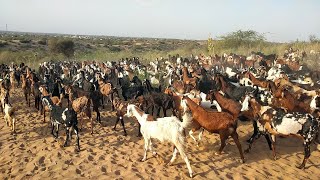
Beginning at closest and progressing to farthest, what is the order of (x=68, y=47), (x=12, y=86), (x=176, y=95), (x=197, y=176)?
(x=197, y=176)
(x=176, y=95)
(x=12, y=86)
(x=68, y=47)

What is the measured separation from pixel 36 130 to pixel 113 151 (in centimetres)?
361

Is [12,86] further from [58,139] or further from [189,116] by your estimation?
[189,116]

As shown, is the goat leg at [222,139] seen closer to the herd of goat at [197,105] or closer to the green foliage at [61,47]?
the herd of goat at [197,105]

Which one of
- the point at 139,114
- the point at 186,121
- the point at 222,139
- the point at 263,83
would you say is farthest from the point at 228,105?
the point at 263,83

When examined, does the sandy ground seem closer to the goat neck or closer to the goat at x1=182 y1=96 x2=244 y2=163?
the goat at x1=182 y1=96 x2=244 y2=163

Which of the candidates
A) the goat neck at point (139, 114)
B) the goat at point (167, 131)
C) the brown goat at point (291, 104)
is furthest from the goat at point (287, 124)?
the goat neck at point (139, 114)

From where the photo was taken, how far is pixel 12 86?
61.4ft

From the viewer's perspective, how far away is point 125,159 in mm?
8656

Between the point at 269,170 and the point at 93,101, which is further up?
the point at 93,101

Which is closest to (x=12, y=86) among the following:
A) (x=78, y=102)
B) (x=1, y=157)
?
(x=78, y=102)

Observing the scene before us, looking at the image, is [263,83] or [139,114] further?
[263,83]

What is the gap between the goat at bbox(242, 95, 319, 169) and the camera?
813cm

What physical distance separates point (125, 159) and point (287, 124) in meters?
4.38

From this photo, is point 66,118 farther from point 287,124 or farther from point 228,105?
point 287,124
